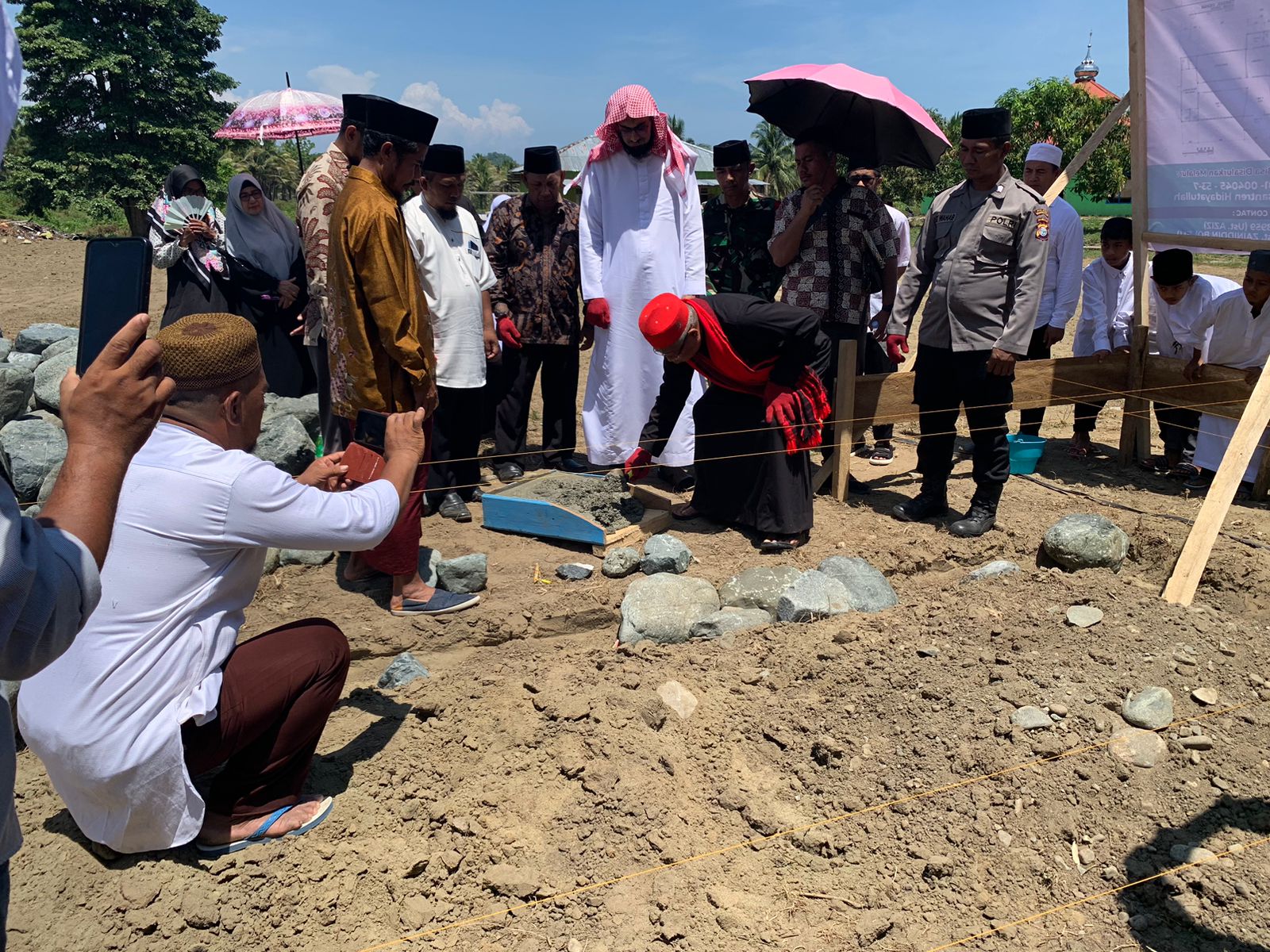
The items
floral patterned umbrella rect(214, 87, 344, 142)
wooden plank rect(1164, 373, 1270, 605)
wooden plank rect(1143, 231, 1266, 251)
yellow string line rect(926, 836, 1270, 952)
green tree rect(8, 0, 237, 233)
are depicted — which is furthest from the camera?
green tree rect(8, 0, 237, 233)

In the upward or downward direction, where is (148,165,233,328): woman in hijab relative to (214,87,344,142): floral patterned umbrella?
downward

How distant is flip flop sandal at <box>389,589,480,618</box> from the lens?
3.83 metres

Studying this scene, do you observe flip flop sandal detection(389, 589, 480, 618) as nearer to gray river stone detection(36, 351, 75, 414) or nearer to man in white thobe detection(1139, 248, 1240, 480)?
gray river stone detection(36, 351, 75, 414)

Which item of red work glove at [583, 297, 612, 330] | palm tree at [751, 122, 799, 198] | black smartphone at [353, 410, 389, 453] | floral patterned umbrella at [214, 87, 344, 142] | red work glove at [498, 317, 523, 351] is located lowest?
black smartphone at [353, 410, 389, 453]

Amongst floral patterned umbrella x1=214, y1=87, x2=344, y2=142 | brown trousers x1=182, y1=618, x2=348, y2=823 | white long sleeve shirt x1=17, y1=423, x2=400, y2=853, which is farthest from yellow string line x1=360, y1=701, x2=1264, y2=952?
floral patterned umbrella x1=214, y1=87, x2=344, y2=142

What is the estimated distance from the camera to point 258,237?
5.71 m

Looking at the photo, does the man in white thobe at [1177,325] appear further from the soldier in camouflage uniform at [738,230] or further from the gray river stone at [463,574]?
the gray river stone at [463,574]

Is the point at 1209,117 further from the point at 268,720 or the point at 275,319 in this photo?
the point at 275,319

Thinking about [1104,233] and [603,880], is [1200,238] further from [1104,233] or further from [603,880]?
[603,880]

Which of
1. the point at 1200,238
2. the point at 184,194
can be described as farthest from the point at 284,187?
the point at 1200,238

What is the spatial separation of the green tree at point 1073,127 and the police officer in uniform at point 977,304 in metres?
27.7

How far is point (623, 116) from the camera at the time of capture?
4781 millimetres

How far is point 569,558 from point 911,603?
1687mm

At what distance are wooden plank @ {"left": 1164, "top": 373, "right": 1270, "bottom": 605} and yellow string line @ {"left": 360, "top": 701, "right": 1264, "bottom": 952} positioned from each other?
73 centimetres
